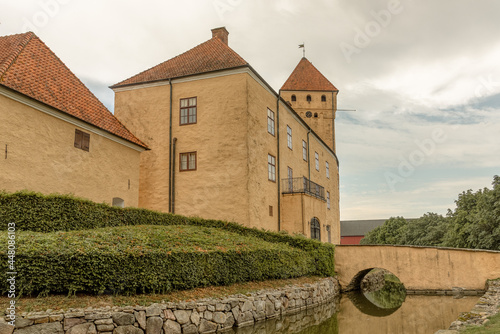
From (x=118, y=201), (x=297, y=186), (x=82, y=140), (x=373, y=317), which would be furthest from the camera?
(x=297, y=186)

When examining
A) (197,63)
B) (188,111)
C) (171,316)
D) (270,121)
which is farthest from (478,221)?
(171,316)

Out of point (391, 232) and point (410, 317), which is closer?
point (410, 317)

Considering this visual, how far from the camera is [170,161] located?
804 inches

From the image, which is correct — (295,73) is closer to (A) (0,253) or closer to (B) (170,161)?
(B) (170,161)

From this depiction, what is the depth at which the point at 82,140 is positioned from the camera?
16.0m

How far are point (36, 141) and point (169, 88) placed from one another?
8467mm

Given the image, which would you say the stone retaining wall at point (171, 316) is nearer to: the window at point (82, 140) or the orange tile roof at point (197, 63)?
the window at point (82, 140)

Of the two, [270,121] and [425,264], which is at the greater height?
[270,121]

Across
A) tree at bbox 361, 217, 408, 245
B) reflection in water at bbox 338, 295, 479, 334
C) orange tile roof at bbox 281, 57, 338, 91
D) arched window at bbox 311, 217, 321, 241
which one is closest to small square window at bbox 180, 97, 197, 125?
arched window at bbox 311, 217, 321, 241

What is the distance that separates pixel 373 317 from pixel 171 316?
9005 millimetres

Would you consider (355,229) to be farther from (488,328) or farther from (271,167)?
(488,328)

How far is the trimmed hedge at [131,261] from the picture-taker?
8227mm

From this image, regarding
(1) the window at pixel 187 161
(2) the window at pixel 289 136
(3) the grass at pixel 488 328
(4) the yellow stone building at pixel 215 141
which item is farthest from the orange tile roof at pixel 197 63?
(3) the grass at pixel 488 328

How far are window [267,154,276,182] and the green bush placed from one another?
6.02 m
